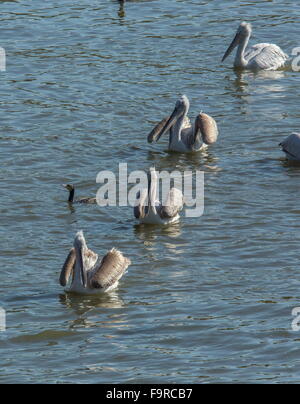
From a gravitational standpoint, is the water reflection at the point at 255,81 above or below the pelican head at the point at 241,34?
below

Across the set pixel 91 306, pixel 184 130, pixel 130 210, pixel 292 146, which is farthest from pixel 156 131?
pixel 91 306

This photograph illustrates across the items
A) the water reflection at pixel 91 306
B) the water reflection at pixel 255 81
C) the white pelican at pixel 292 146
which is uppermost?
the water reflection at pixel 255 81

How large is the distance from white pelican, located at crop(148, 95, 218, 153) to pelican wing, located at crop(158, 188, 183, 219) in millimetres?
2199

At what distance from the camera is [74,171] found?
1484cm

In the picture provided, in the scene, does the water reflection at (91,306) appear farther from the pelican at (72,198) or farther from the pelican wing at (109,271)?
the pelican at (72,198)

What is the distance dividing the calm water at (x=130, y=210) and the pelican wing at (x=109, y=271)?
171 mm

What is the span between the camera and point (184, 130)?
15930mm

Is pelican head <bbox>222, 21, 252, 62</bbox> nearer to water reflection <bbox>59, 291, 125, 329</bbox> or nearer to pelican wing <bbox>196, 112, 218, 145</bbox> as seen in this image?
pelican wing <bbox>196, 112, 218, 145</bbox>

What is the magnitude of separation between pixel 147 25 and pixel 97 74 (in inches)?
103

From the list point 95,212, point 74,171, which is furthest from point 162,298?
point 74,171

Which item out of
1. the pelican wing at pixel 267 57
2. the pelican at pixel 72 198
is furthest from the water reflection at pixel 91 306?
the pelican wing at pixel 267 57

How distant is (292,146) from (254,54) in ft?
14.6

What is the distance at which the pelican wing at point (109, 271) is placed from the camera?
11.4 meters

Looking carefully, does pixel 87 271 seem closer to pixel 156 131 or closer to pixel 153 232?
pixel 153 232
